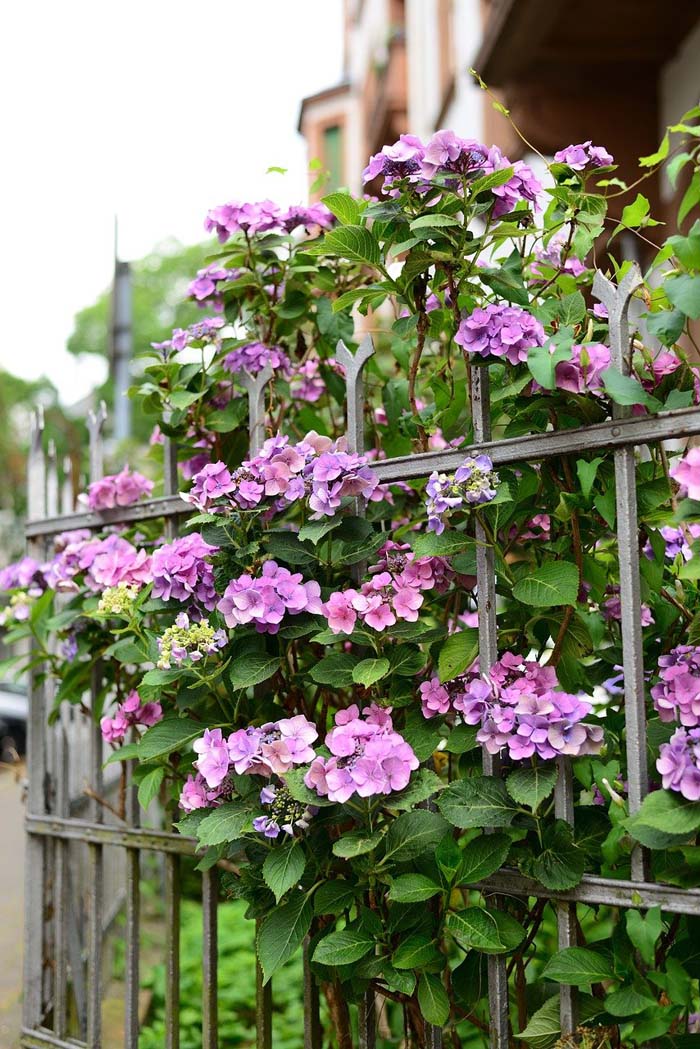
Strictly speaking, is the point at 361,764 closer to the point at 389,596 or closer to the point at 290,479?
the point at 389,596

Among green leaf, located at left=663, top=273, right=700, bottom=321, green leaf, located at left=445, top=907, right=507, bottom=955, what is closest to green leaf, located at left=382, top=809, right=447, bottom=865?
green leaf, located at left=445, top=907, right=507, bottom=955

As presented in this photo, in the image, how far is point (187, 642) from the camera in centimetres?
181

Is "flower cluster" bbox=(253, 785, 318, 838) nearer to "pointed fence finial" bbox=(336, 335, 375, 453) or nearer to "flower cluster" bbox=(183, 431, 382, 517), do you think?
"flower cluster" bbox=(183, 431, 382, 517)

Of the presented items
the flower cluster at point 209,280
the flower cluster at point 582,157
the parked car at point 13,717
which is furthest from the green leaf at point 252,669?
the parked car at point 13,717

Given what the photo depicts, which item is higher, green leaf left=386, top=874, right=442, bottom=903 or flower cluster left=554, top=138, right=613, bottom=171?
flower cluster left=554, top=138, right=613, bottom=171

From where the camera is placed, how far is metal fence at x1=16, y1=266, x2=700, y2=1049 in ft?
5.09

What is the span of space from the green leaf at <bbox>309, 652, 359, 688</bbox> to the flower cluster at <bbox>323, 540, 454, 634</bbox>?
0.20 ft

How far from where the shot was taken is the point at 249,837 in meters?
1.78

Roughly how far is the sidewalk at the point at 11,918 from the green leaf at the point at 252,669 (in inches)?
60.7

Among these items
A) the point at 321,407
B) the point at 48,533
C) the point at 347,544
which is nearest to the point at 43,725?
the point at 48,533

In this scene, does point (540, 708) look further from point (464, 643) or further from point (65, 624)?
point (65, 624)

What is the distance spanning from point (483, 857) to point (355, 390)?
2.86 ft

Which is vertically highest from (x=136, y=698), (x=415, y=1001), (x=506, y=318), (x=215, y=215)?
(x=215, y=215)

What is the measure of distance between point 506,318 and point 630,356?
213 mm
